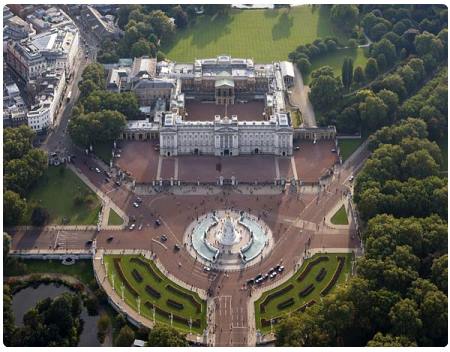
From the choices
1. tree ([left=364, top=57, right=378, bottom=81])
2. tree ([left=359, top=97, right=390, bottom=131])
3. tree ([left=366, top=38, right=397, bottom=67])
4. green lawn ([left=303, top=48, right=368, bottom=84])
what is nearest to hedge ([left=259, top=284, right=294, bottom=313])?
tree ([left=359, top=97, right=390, bottom=131])

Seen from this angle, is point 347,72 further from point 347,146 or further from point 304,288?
point 304,288

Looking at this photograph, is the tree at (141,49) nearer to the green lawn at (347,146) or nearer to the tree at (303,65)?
the tree at (303,65)

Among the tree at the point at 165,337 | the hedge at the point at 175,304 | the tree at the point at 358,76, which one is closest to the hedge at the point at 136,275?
the hedge at the point at 175,304

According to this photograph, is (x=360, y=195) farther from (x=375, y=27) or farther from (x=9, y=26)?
(x=9, y=26)

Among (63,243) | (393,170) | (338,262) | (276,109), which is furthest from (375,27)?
(63,243)

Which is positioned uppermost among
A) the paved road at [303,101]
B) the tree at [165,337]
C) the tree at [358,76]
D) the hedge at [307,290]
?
the tree at [358,76]

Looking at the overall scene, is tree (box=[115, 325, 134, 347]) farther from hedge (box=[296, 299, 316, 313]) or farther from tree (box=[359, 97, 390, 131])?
tree (box=[359, 97, 390, 131])

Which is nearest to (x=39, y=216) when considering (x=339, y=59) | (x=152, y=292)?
(x=152, y=292)
